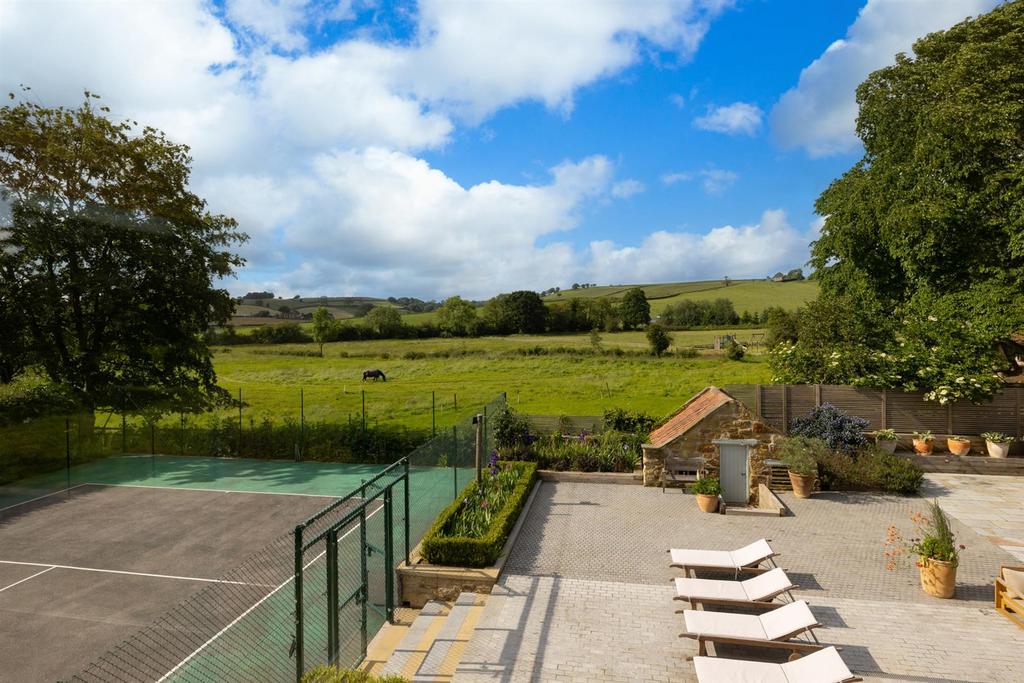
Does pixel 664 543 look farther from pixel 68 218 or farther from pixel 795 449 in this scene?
pixel 68 218

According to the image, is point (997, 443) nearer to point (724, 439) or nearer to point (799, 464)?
point (799, 464)

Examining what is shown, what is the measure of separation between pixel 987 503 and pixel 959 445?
147 inches

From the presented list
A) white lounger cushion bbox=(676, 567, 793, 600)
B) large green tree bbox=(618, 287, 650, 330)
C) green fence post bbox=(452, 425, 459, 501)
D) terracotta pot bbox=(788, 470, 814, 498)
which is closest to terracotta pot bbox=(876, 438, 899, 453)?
terracotta pot bbox=(788, 470, 814, 498)

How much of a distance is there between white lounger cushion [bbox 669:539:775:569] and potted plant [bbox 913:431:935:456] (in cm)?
1123

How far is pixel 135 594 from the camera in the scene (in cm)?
1020

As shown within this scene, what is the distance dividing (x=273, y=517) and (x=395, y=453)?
23.1 ft

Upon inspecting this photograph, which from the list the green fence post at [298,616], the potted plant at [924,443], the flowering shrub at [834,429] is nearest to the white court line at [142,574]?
the green fence post at [298,616]

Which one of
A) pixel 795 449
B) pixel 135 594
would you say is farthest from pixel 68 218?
pixel 795 449

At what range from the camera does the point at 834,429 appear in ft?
53.0

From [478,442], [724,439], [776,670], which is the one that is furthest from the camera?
[724,439]

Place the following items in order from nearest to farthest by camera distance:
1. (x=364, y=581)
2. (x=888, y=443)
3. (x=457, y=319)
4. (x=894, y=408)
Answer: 1. (x=364, y=581)
2. (x=888, y=443)
3. (x=894, y=408)
4. (x=457, y=319)

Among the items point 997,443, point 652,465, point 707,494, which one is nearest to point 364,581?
point 707,494

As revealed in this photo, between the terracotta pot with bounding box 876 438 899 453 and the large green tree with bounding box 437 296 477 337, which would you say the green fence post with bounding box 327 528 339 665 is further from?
the large green tree with bounding box 437 296 477 337

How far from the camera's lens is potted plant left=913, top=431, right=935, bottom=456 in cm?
1783
